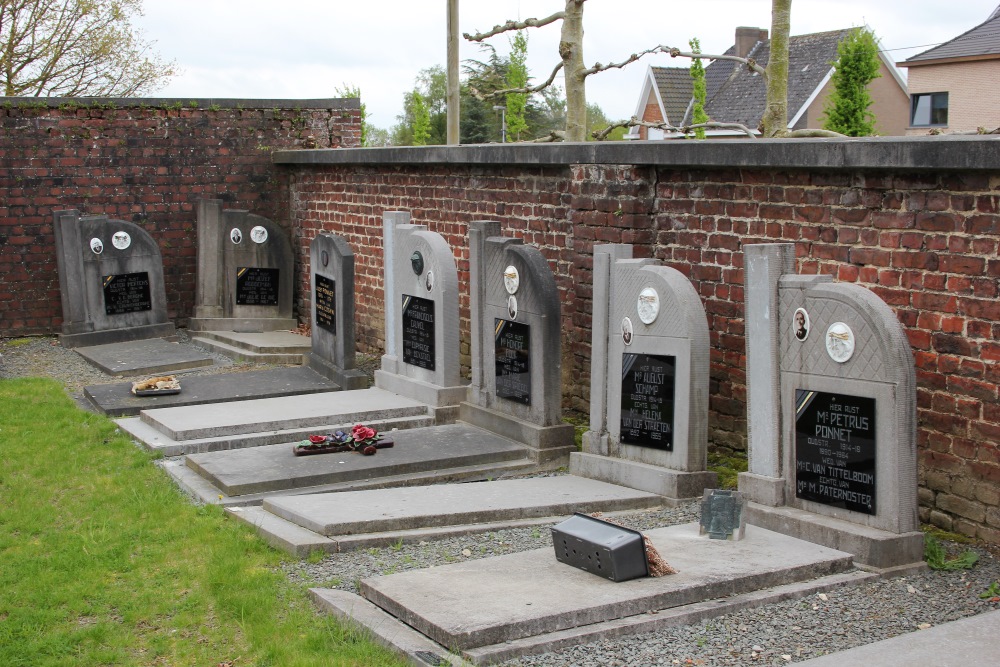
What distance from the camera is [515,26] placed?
16.4m

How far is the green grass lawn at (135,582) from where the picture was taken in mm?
4698

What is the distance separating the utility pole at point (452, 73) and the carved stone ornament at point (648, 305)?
9119 mm

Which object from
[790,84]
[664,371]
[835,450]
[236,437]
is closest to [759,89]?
[790,84]

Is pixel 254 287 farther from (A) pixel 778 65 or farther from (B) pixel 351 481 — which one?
(B) pixel 351 481

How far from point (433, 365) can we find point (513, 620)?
478cm

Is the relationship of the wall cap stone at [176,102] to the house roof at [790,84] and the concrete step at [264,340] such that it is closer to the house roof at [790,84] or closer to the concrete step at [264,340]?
the concrete step at [264,340]

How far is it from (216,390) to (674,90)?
36497mm

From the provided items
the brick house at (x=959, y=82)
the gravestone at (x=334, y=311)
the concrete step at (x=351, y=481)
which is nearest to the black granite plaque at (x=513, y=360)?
the concrete step at (x=351, y=481)

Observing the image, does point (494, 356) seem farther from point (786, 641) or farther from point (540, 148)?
point (786, 641)

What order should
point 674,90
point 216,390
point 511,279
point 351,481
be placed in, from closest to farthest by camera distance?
point 351,481
point 511,279
point 216,390
point 674,90

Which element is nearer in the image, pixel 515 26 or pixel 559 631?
pixel 559 631

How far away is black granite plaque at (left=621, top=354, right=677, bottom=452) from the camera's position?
6625mm

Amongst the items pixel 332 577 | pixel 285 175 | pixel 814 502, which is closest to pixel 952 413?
pixel 814 502

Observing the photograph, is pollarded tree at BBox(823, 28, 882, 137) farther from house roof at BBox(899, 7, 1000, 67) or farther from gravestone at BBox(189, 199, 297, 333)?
gravestone at BBox(189, 199, 297, 333)
